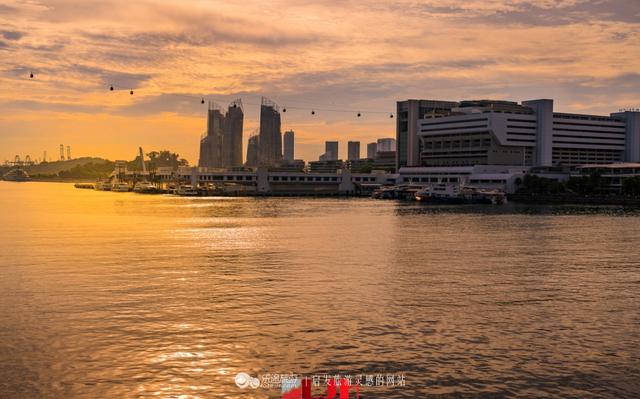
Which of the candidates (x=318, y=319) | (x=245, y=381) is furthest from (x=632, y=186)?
(x=245, y=381)

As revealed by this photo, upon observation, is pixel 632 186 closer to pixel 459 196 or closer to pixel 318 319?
pixel 459 196

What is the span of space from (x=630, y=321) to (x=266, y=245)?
39.2 meters

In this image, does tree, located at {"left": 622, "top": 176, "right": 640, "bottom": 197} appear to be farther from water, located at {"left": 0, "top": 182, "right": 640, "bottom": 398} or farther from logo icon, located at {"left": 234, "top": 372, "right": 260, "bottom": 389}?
logo icon, located at {"left": 234, "top": 372, "right": 260, "bottom": 389}

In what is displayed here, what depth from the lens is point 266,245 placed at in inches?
2549

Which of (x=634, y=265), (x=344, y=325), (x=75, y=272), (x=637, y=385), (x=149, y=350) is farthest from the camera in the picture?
Result: (x=634, y=265)

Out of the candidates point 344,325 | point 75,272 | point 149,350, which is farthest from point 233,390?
point 75,272

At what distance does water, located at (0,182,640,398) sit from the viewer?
2292 cm

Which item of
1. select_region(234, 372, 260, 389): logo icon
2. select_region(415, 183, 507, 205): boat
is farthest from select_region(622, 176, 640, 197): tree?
select_region(234, 372, 260, 389): logo icon

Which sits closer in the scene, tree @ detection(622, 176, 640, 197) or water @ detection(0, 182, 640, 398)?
water @ detection(0, 182, 640, 398)

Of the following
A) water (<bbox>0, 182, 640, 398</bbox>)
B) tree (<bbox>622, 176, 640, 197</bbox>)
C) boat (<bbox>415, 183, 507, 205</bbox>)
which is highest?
tree (<bbox>622, 176, 640, 197</bbox>)

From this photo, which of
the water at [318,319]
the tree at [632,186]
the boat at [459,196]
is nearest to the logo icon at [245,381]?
the water at [318,319]

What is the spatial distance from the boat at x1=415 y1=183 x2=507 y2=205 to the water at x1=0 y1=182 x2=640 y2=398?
120 metres

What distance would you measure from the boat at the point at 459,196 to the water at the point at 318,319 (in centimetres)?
11956

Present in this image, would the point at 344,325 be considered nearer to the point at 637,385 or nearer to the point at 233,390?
the point at 233,390
